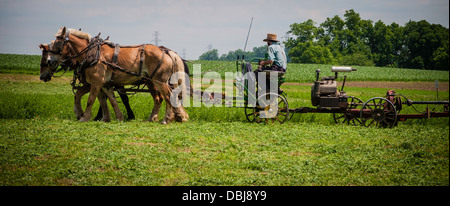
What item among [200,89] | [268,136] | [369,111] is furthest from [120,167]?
[369,111]

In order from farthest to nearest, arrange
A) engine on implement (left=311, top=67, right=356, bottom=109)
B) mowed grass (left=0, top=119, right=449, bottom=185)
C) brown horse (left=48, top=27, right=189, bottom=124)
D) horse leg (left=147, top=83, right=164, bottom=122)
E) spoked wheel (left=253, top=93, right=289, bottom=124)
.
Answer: horse leg (left=147, top=83, right=164, bottom=122) < spoked wheel (left=253, top=93, right=289, bottom=124) < brown horse (left=48, top=27, right=189, bottom=124) < engine on implement (left=311, top=67, right=356, bottom=109) < mowed grass (left=0, top=119, right=449, bottom=185)

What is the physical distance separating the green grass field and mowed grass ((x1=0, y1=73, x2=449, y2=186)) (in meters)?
0.02

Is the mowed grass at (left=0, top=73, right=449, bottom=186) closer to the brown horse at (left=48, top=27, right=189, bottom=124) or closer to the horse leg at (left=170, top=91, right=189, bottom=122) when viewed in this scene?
the horse leg at (left=170, top=91, right=189, bottom=122)

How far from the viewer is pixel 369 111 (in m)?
10.9

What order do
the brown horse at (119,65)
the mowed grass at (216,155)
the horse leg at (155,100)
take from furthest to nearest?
the horse leg at (155,100), the brown horse at (119,65), the mowed grass at (216,155)

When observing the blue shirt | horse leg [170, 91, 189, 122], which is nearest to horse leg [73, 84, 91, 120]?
horse leg [170, 91, 189, 122]

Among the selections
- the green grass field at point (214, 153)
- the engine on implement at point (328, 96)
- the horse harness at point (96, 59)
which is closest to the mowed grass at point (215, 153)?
the green grass field at point (214, 153)

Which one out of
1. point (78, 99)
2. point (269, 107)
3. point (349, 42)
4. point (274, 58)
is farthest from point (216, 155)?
point (349, 42)

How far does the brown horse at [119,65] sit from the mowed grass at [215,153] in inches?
35.1

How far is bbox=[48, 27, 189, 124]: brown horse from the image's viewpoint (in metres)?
11.0

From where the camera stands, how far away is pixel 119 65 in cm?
1132

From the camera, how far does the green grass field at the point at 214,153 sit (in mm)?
6352

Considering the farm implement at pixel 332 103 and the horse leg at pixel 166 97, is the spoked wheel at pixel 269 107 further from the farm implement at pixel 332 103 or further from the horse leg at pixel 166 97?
the horse leg at pixel 166 97
